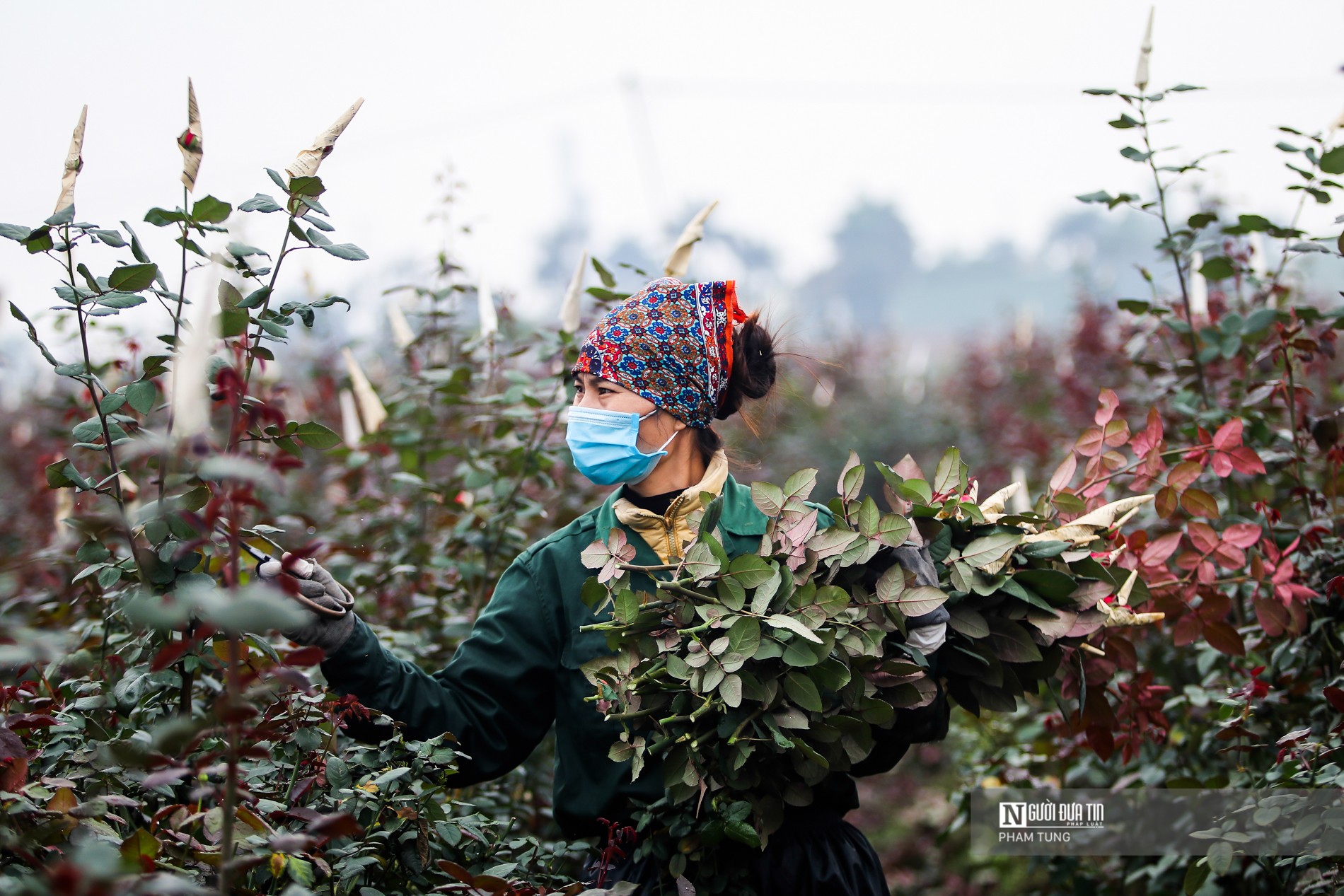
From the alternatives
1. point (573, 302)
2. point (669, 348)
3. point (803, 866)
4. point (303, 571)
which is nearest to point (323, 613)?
point (303, 571)

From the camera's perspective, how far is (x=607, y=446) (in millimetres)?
2018

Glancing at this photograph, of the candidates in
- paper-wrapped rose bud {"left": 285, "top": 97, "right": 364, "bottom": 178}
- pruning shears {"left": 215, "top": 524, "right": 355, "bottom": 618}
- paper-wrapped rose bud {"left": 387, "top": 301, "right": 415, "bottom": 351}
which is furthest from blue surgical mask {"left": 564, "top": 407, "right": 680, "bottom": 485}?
paper-wrapped rose bud {"left": 387, "top": 301, "right": 415, "bottom": 351}

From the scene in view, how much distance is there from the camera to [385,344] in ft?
28.1

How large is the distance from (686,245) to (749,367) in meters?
0.67

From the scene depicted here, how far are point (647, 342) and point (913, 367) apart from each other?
11126 mm

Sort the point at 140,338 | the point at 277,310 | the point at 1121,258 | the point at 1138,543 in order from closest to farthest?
the point at 277,310 → the point at 1138,543 → the point at 140,338 → the point at 1121,258

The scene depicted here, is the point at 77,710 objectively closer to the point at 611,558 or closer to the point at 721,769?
the point at 611,558

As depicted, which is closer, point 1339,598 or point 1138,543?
point 1138,543

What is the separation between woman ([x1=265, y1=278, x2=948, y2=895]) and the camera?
1774 millimetres

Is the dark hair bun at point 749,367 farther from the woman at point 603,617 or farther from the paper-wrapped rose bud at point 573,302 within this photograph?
the paper-wrapped rose bud at point 573,302

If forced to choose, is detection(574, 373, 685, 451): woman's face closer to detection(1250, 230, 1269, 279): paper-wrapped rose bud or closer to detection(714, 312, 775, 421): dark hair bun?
detection(714, 312, 775, 421): dark hair bun

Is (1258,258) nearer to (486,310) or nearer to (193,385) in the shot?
(486,310)

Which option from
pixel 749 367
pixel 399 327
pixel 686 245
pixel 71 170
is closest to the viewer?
pixel 71 170

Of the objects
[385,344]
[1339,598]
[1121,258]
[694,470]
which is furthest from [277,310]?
[1121,258]
